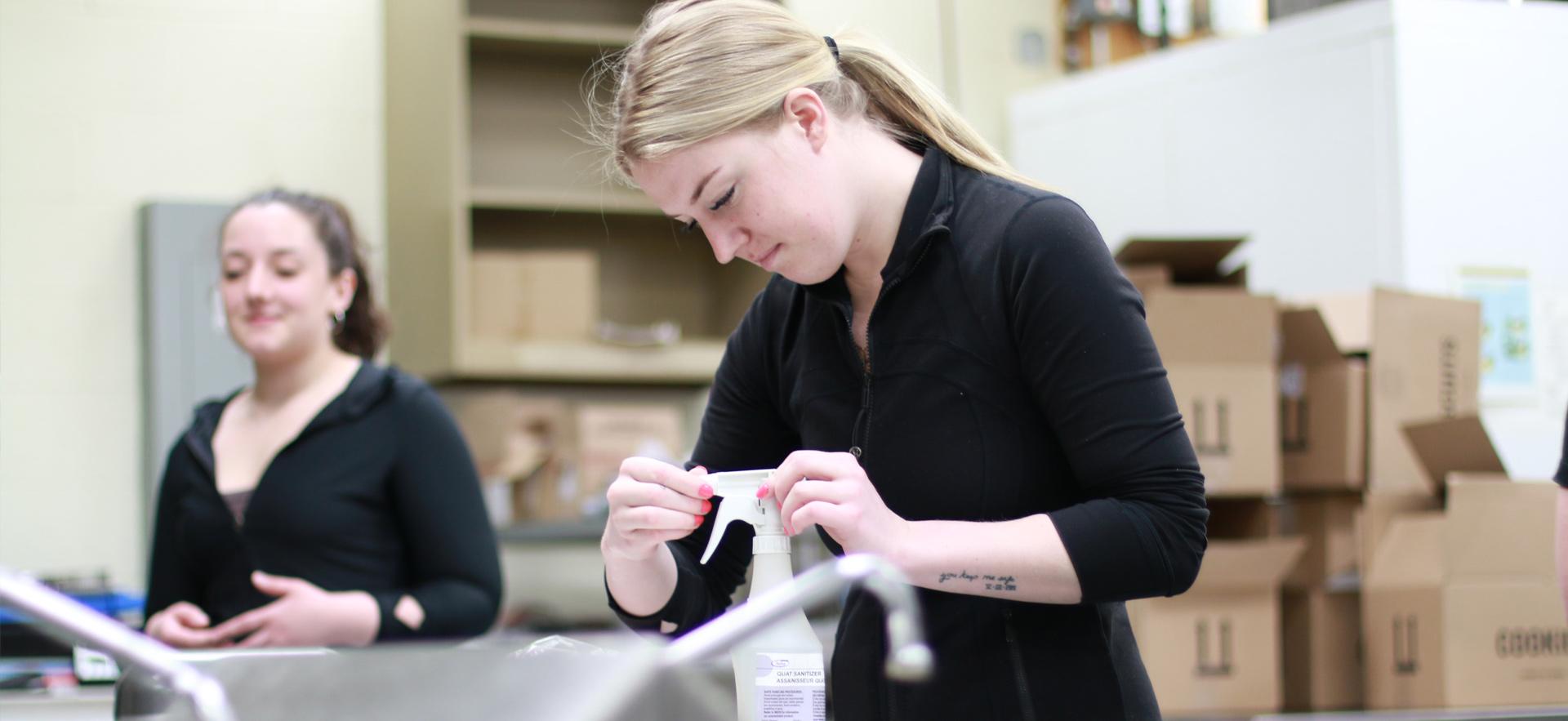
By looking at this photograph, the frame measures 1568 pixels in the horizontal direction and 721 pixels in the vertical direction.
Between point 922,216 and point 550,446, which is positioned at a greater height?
point 922,216

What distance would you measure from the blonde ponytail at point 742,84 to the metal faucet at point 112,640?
54 centimetres

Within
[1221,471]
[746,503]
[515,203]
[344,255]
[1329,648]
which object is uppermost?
[515,203]

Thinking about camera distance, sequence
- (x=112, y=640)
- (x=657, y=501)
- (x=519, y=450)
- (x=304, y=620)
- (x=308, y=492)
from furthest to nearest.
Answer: (x=519, y=450) < (x=308, y=492) < (x=304, y=620) < (x=657, y=501) < (x=112, y=640)

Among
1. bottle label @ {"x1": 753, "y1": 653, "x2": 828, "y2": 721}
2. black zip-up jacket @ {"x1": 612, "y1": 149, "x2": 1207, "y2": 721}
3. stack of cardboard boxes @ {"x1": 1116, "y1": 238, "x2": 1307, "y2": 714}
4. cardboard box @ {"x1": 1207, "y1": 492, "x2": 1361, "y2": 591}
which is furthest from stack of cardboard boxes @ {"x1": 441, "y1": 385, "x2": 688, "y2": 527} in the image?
bottle label @ {"x1": 753, "y1": 653, "x2": 828, "y2": 721}

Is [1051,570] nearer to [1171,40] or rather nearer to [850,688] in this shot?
[850,688]

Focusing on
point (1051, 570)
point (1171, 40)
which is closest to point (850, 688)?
point (1051, 570)

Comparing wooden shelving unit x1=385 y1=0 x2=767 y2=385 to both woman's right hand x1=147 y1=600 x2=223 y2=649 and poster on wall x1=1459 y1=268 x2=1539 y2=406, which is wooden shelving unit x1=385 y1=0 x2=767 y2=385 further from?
poster on wall x1=1459 y1=268 x2=1539 y2=406

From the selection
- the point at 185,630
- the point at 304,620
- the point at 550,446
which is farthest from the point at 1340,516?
the point at 185,630

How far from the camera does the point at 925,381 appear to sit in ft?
3.53

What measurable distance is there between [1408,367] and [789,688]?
221 cm

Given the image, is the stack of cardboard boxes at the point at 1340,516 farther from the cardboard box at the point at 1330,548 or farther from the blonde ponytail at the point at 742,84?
the blonde ponytail at the point at 742,84

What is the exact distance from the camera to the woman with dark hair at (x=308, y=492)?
171cm

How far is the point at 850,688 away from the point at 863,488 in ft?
0.81

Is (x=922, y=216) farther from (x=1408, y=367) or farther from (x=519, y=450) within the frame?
(x=519, y=450)
